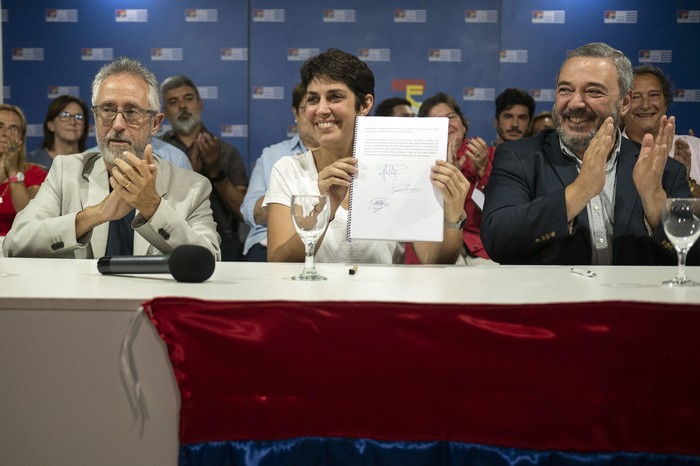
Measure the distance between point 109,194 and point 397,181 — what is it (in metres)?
1.00

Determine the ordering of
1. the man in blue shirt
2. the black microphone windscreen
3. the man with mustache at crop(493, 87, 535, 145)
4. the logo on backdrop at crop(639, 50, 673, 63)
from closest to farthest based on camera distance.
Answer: the black microphone windscreen → the man in blue shirt → the man with mustache at crop(493, 87, 535, 145) → the logo on backdrop at crop(639, 50, 673, 63)

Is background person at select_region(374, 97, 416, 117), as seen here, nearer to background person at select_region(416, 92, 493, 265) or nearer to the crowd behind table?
background person at select_region(416, 92, 493, 265)

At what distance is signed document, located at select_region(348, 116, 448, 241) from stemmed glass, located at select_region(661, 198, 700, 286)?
22.7 inches

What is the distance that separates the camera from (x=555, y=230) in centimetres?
233

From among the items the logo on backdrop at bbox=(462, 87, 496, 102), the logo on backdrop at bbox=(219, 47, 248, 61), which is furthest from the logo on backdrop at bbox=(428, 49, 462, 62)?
the logo on backdrop at bbox=(219, 47, 248, 61)

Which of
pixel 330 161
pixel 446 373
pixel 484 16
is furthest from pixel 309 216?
pixel 484 16

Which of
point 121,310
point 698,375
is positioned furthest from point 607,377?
point 121,310

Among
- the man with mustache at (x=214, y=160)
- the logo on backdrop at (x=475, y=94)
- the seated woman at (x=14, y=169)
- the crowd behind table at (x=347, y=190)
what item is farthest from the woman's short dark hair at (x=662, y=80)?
the seated woman at (x=14, y=169)

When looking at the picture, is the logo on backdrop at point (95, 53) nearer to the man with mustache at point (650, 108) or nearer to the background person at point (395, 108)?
the background person at point (395, 108)

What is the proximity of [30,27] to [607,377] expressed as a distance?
252 inches

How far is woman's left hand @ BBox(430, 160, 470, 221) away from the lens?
1994mm

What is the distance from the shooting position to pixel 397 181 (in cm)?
205

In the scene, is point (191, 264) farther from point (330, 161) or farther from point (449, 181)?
point (330, 161)

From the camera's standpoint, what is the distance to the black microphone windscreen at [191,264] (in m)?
1.64
